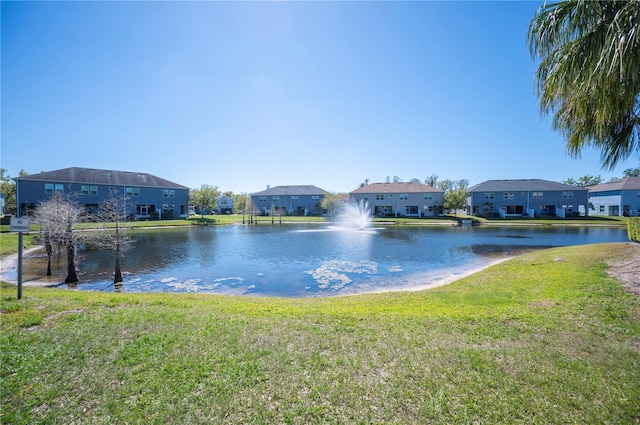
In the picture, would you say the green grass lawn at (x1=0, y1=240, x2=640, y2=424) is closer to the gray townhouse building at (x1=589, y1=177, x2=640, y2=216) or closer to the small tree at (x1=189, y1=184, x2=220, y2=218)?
the small tree at (x1=189, y1=184, x2=220, y2=218)

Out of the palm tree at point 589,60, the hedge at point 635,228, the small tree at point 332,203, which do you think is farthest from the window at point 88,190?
the hedge at point 635,228

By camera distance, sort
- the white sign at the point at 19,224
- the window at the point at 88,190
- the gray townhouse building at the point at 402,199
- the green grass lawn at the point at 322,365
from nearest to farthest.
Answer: the green grass lawn at the point at 322,365 < the white sign at the point at 19,224 < the window at the point at 88,190 < the gray townhouse building at the point at 402,199

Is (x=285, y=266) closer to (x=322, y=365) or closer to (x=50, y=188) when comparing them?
(x=322, y=365)

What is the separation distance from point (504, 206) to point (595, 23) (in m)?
64.4

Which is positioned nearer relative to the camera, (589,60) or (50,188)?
(589,60)

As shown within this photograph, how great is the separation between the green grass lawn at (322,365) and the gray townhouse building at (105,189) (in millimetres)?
39201

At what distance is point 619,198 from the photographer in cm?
5706

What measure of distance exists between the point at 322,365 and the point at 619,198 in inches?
3131

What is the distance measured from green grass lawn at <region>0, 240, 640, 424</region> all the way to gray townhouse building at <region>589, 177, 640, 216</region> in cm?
7154

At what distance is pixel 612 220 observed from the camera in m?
48.1

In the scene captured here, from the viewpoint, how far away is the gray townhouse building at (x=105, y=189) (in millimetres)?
40250

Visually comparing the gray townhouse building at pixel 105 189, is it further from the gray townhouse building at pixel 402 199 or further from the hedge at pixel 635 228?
the hedge at pixel 635 228

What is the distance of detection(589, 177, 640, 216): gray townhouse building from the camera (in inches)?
2174

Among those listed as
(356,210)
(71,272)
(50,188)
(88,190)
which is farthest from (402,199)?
(50,188)
